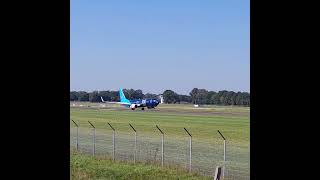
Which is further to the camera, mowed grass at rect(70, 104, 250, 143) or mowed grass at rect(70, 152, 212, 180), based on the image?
mowed grass at rect(70, 104, 250, 143)

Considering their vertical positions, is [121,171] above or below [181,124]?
above

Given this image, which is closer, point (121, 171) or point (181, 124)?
point (121, 171)

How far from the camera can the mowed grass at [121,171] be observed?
12773 millimetres

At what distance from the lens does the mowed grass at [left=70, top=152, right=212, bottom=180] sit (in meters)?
12.8

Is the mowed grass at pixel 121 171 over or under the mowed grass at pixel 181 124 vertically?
over

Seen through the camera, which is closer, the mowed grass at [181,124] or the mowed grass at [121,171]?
the mowed grass at [121,171]

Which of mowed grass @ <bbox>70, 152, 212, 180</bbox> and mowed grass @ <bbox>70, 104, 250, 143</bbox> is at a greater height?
mowed grass @ <bbox>70, 152, 212, 180</bbox>

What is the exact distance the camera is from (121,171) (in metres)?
13.6
